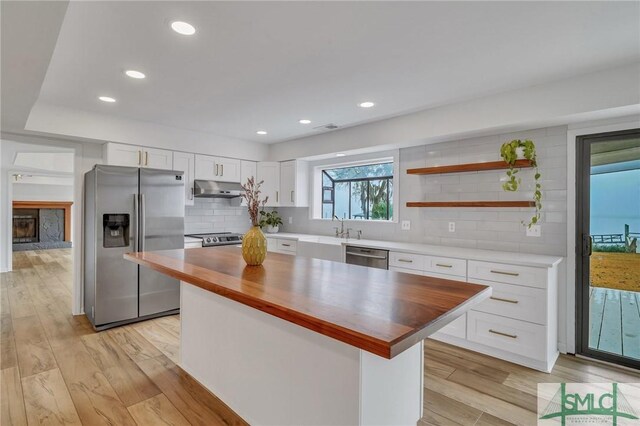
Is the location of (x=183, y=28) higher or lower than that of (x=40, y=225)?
higher

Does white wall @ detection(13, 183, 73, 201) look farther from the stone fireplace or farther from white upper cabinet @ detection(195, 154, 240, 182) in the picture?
white upper cabinet @ detection(195, 154, 240, 182)

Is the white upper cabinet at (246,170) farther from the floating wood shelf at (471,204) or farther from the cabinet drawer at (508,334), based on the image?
the cabinet drawer at (508,334)

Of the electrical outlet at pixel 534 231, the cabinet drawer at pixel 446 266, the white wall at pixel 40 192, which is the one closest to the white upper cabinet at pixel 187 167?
the cabinet drawer at pixel 446 266

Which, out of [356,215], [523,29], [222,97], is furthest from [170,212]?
[523,29]

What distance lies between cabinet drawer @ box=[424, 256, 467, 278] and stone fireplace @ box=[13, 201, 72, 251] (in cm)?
1204

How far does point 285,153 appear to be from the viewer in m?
5.24

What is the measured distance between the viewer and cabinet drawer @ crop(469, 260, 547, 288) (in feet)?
8.74

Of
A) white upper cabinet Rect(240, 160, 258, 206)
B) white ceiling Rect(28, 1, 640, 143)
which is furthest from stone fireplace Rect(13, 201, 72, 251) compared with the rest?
white ceiling Rect(28, 1, 640, 143)

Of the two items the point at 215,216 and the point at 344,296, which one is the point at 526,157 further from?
the point at 215,216

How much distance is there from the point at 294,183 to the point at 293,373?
3751 mm

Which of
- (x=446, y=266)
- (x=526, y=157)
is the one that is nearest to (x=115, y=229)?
(x=446, y=266)

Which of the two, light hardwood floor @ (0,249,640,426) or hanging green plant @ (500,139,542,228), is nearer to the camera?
light hardwood floor @ (0,249,640,426)
